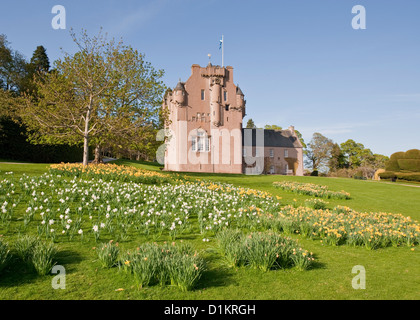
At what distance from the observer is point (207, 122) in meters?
39.2

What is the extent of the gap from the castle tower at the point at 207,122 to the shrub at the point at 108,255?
32.0 meters

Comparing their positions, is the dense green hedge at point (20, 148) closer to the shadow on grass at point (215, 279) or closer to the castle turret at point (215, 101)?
the castle turret at point (215, 101)

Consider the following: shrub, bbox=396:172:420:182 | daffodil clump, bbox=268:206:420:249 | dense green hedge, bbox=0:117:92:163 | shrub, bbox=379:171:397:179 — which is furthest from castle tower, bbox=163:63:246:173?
daffodil clump, bbox=268:206:420:249

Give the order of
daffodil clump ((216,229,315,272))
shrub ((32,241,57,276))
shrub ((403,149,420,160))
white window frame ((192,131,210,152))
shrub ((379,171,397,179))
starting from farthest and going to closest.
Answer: white window frame ((192,131,210,152)) → shrub ((379,171,397,179)) → shrub ((403,149,420,160)) → daffodil clump ((216,229,315,272)) → shrub ((32,241,57,276))

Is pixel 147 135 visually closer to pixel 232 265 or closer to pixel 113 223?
pixel 113 223

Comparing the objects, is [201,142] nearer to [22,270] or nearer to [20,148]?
[20,148]

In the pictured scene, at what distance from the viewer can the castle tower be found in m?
38.1

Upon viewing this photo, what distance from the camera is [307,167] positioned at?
205ft

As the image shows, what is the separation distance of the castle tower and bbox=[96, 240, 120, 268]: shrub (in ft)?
105

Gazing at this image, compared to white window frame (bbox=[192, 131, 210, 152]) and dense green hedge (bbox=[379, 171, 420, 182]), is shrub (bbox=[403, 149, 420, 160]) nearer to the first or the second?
dense green hedge (bbox=[379, 171, 420, 182])

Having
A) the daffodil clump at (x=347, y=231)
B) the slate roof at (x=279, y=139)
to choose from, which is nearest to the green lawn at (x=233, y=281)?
the daffodil clump at (x=347, y=231)

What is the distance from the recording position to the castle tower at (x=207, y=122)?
125 feet

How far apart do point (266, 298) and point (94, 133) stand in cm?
1895
